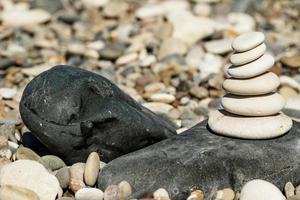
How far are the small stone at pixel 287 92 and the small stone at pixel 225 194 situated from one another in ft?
10.4

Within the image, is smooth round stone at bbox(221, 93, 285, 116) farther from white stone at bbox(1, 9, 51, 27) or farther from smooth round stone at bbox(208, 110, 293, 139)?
white stone at bbox(1, 9, 51, 27)

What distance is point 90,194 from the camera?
522cm

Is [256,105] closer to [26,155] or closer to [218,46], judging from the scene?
[26,155]

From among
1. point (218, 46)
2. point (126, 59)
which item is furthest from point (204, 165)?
point (218, 46)

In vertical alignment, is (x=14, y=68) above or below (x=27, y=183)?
below

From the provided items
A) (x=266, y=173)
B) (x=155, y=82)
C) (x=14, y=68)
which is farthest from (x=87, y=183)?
(x=14, y=68)

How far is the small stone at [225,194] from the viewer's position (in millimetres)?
5227

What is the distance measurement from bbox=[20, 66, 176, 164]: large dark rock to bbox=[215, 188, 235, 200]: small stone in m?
0.95

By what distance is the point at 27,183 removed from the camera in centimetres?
524

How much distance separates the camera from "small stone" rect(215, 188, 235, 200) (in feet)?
17.1

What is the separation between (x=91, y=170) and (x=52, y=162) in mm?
426

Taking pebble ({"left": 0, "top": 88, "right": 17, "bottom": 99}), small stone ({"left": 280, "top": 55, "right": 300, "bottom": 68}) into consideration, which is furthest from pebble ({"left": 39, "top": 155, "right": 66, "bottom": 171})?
small stone ({"left": 280, "top": 55, "right": 300, "bottom": 68})

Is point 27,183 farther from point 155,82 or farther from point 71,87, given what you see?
point 155,82

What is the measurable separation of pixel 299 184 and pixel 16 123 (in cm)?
281
